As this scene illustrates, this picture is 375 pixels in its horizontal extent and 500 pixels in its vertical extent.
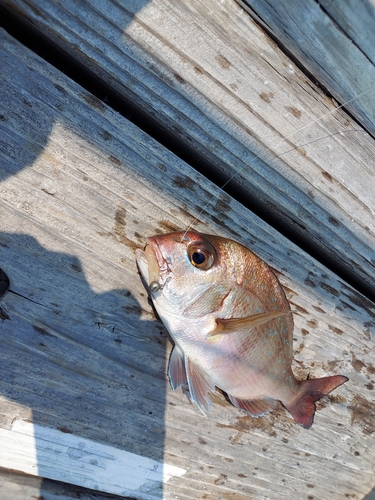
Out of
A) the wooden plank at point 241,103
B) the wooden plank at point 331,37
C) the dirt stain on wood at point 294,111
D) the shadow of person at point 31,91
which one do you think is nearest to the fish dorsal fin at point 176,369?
the wooden plank at point 241,103

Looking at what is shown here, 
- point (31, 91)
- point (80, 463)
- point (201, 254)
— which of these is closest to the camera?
point (31, 91)

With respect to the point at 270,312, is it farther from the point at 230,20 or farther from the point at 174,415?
the point at 230,20

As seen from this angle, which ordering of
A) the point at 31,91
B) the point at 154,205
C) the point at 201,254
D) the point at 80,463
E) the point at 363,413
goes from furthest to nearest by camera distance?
the point at 363,413 < the point at 80,463 < the point at 154,205 < the point at 201,254 < the point at 31,91

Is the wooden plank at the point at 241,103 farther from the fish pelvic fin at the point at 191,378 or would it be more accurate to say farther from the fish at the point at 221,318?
the fish pelvic fin at the point at 191,378

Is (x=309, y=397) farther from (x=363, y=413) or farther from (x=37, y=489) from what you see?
(x=37, y=489)

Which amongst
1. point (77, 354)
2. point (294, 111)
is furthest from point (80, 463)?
point (294, 111)
